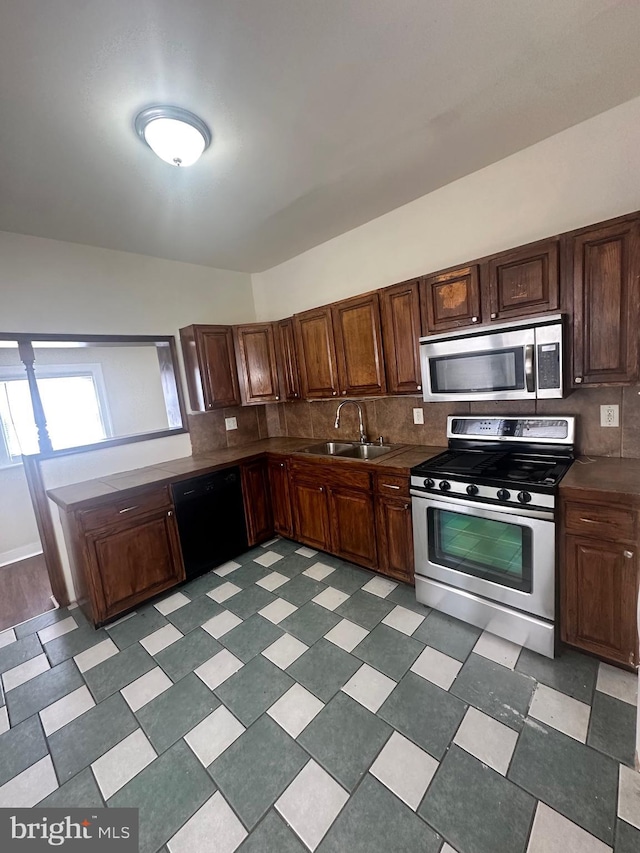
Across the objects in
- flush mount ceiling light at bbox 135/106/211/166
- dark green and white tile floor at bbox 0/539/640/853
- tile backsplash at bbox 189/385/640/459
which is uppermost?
flush mount ceiling light at bbox 135/106/211/166

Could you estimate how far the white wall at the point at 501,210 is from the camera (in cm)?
189

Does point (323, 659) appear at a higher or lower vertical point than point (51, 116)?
lower

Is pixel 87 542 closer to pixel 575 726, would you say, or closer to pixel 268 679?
pixel 268 679

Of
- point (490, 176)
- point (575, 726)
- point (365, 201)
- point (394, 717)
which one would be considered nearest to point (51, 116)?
point (365, 201)

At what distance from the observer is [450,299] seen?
2.27 m

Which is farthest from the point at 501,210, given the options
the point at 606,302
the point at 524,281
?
the point at 606,302

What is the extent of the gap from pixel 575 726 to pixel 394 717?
2.44 feet

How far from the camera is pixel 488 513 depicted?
6.37 feet

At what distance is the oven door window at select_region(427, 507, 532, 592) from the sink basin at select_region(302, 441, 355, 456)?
4.01 feet

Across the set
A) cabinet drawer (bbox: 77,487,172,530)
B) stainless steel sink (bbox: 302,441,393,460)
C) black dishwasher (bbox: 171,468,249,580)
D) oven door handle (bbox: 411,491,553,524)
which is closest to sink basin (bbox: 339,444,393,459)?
stainless steel sink (bbox: 302,441,393,460)

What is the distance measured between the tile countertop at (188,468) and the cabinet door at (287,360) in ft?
1.79

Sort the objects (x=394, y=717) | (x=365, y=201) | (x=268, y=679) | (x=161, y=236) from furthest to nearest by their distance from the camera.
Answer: (x=161, y=236) → (x=365, y=201) → (x=268, y=679) → (x=394, y=717)

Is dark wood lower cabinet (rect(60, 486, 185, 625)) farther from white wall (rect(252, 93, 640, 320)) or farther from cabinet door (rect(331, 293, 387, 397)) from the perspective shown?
white wall (rect(252, 93, 640, 320))
